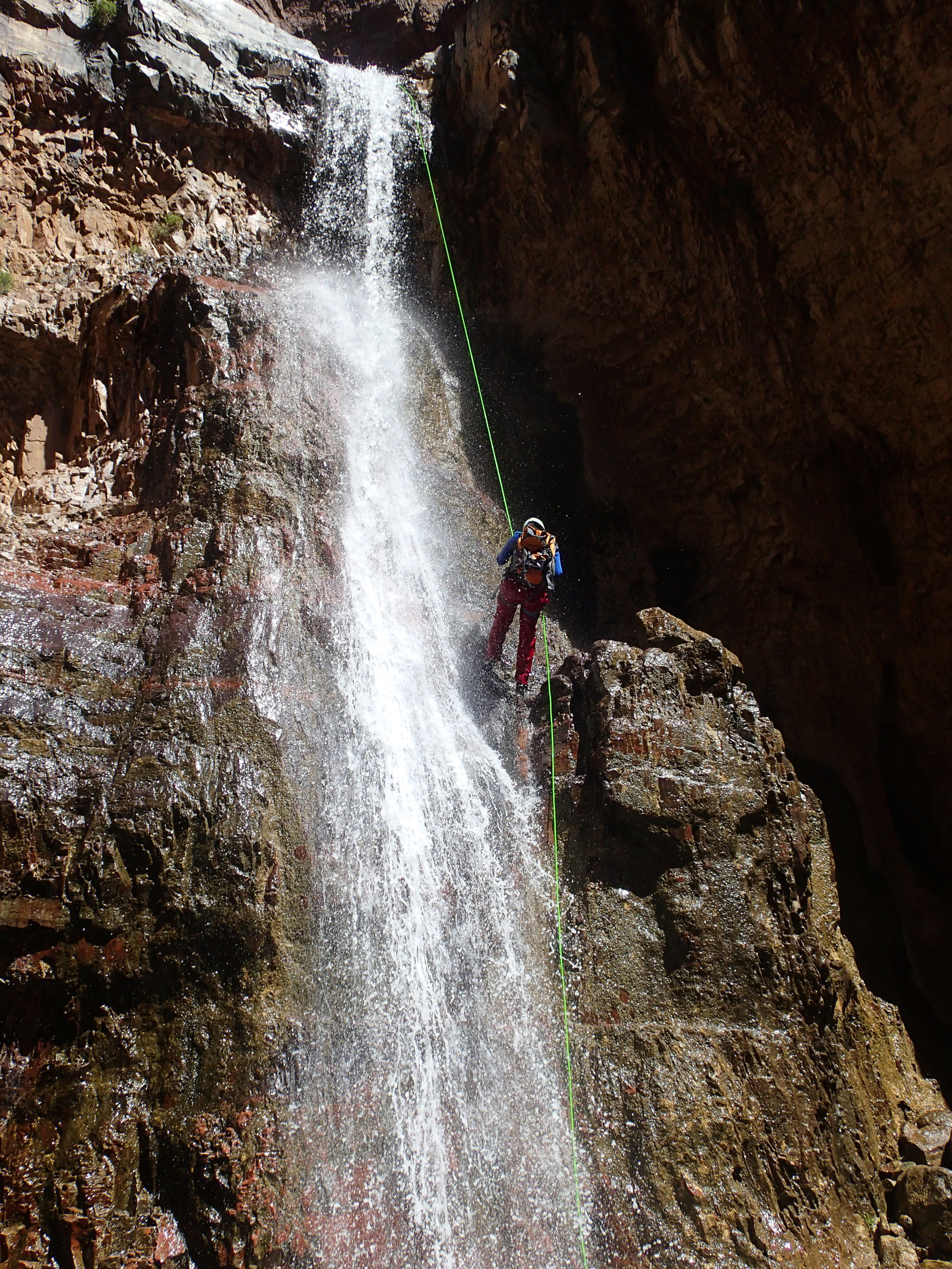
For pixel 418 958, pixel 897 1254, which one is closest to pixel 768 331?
pixel 418 958

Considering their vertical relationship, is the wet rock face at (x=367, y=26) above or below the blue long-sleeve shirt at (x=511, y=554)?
above

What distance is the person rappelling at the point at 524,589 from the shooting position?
7191 mm

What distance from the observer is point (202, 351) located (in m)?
7.92

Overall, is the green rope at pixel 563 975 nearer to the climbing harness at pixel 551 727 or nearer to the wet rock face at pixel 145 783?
the climbing harness at pixel 551 727

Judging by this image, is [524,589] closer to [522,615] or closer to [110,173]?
[522,615]

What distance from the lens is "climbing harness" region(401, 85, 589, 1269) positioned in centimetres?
492

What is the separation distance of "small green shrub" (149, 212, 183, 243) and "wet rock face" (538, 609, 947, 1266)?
7632mm

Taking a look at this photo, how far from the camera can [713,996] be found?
17.8 feet

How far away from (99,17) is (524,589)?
925cm

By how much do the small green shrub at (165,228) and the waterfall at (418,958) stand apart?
3463 millimetres

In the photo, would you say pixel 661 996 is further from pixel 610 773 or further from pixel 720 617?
pixel 720 617

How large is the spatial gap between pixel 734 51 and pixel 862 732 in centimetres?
738

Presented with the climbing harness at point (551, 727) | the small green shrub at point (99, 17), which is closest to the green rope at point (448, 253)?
the climbing harness at point (551, 727)

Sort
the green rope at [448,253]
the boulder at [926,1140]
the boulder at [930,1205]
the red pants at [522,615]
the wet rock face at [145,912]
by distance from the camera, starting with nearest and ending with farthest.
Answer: the wet rock face at [145,912] < the boulder at [930,1205] < the boulder at [926,1140] < the red pants at [522,615] < the green rope at [448,253]
